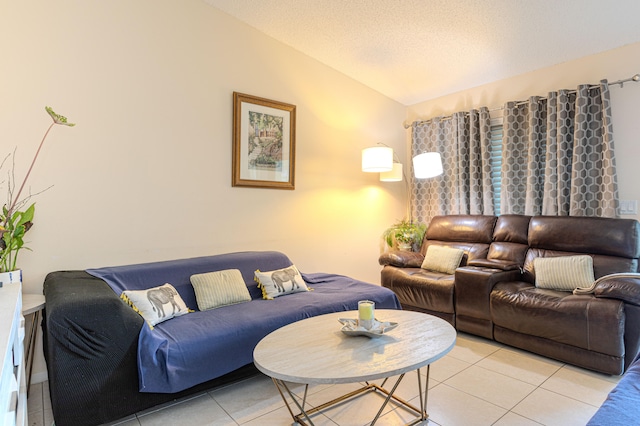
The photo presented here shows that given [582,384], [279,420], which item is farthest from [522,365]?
[279,420]

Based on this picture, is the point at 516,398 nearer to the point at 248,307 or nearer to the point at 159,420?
the point at 248,307

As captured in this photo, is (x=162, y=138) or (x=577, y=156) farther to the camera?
(x=577, y=156)

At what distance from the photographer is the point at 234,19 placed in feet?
10.6

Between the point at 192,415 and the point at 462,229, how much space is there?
314cm

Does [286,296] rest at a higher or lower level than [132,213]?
lower

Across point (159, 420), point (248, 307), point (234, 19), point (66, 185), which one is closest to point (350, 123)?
point (234, 19)

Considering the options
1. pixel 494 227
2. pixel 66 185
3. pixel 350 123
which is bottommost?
pixel 494 227

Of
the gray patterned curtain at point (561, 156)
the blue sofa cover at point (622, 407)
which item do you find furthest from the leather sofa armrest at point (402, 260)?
the blue sofa cover at point (622, 407)

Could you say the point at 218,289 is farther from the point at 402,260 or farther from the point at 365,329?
the point at 402,260

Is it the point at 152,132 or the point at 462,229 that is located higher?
the point at 152,132

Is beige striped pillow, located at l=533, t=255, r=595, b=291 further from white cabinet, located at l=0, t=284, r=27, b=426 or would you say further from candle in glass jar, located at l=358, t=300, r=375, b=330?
white cabinet, located at l=0, t=284, r=27, b=426

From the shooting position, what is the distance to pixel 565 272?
9.47 ft

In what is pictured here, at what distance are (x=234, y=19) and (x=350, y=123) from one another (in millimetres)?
1665

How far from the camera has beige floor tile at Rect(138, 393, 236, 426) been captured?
A: 192 centimetres
